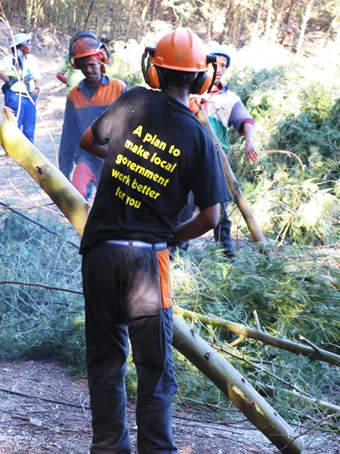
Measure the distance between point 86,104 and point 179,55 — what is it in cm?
386

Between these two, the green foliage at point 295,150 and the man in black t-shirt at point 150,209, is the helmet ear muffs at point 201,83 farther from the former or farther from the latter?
the green foliage at point 295,150

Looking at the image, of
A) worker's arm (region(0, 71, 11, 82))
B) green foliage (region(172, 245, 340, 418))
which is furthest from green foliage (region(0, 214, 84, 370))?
worker's arm (region(0, 71, 11, 82))

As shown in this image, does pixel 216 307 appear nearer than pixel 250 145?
Yes

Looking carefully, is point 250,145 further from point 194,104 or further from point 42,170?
point 42,170

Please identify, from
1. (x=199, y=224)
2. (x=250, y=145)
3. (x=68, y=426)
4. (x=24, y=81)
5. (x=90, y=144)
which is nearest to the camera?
(x=199, y=224)

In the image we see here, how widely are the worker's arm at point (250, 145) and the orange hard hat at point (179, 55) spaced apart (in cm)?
367

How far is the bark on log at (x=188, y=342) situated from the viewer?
2945mm

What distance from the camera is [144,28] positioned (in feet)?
76.2

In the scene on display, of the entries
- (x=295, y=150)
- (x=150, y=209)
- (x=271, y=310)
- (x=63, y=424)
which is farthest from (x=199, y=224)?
(x=295, y=150)

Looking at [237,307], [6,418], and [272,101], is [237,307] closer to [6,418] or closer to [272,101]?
[6,418]

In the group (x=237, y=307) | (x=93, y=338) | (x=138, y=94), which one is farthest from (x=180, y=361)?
(x=138, y=94)

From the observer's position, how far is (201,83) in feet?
9.02

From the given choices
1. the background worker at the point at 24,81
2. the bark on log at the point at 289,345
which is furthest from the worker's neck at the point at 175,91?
the background worker at the point at 24,81

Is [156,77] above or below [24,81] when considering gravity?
above
